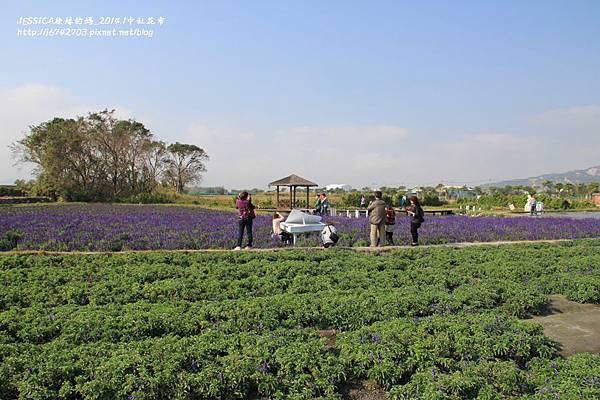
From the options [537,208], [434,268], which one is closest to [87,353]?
[434,268]

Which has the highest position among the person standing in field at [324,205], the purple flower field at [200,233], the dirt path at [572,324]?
the person standing in field at [324,205]

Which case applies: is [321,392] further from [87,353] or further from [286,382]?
[87,353]

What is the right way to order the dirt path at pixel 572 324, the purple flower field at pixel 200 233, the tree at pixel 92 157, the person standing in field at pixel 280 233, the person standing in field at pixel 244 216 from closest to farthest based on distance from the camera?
the dirt path at pixel 572 324
the person standing in field at pixel 244 216
the purple flower field at pixel 200 233
the person standing in field at pixel 280 233
the tree at pixel 92 157

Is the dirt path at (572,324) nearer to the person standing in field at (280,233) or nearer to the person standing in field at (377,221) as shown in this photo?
the person standing in field at (377,221)

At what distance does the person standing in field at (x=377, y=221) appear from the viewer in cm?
1241

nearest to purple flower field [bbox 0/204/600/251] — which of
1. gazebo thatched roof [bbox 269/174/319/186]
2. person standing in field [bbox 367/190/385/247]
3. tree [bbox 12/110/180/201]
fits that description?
person standing in field [bbox 367/190/385/247]

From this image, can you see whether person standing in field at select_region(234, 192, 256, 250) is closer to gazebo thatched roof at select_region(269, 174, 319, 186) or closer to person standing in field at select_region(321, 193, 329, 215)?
person standing in field at select_region(321, 193, 329, 215)

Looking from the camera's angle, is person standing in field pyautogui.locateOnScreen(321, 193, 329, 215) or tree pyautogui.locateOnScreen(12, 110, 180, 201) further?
tree pyautogui.locateOnScreen(12, 110, 180, 201)

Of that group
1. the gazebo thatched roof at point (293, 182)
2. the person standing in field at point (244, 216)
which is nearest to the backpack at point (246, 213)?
the person standing in field at point (244, 216)

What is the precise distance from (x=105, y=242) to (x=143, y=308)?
6.79m

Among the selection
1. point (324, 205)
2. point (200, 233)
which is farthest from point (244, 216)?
point (324, 205)

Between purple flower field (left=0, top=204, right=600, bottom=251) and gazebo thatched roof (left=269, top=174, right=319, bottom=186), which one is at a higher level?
gazebo thatched roof (left=269, top=174, right=319, bottom=186)

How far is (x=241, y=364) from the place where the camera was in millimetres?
4367

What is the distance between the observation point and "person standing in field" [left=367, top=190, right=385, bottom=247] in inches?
489
